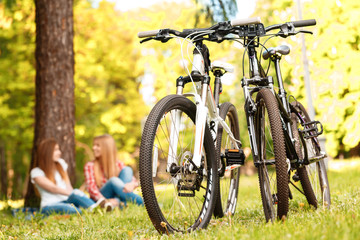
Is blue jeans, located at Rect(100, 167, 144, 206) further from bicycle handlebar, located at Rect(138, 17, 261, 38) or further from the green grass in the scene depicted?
bicycle handlebar, located at Rect(138, 17, 261, 38)

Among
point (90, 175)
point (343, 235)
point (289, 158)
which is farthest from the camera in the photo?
point (90, 175)

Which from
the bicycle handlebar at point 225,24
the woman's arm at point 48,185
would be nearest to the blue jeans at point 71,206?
the woman's arm at point 48,185

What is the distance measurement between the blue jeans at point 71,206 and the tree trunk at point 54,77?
1188 mm

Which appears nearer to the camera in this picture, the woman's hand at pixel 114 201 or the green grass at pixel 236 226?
the green grass at pixel 236 226

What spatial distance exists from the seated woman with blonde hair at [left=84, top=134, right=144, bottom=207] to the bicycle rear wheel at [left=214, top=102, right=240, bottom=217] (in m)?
2.03

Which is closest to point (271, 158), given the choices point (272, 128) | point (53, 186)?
point (272, 128)

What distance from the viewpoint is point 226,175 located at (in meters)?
4.15

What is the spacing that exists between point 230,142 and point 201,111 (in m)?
1.05

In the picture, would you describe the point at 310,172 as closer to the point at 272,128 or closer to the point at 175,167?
the point at 272,128

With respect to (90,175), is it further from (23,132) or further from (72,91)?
(23,132)

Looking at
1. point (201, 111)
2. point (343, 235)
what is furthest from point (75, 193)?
point (343, 235)

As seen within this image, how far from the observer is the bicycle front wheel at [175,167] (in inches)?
109

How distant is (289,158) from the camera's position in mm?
3459

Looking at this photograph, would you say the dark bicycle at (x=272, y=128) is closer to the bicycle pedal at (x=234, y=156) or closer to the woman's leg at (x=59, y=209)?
the bicycle pedal at (x=234, y=156)
